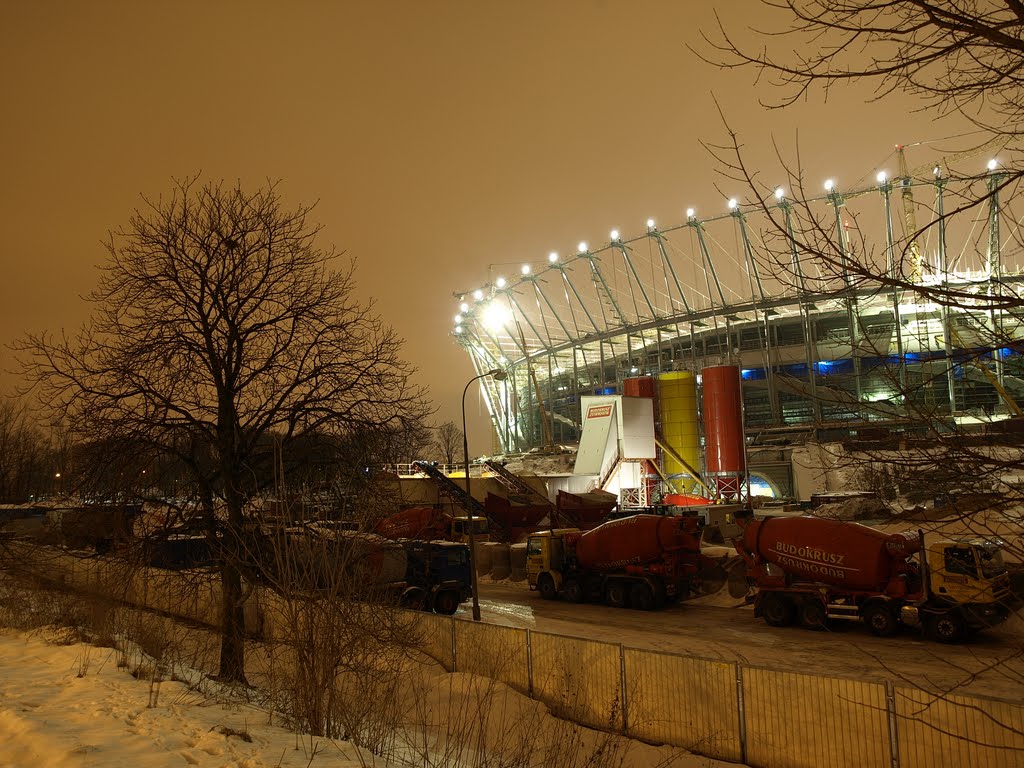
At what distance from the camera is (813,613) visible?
20.4m

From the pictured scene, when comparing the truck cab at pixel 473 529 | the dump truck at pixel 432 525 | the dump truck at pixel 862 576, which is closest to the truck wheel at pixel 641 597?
the dump truck at pixel 862 576

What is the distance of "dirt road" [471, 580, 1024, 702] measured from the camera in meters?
14.9

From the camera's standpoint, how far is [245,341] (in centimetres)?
1392

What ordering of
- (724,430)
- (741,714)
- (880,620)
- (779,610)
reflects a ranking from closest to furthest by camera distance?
(741,714) < (880,620) < (779,610) < (724,430)

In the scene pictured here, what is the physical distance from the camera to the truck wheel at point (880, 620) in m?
19.2

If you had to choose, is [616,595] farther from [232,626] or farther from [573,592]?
[232,626]

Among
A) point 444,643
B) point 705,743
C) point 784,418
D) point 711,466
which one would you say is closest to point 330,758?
point 705,743

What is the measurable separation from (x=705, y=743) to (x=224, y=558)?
8.12 metres

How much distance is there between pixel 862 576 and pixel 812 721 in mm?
10893

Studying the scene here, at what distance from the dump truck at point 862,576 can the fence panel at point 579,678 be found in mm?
7672

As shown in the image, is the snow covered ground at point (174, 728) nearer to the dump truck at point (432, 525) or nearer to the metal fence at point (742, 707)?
the metal fence at point (742, 707)

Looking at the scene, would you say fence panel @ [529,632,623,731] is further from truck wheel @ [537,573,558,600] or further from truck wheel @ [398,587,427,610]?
truck wheel @ [537,573,558,600]

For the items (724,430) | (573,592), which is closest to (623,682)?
(573,592)

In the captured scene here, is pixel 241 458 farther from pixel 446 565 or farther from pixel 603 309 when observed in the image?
pixel 603 309
